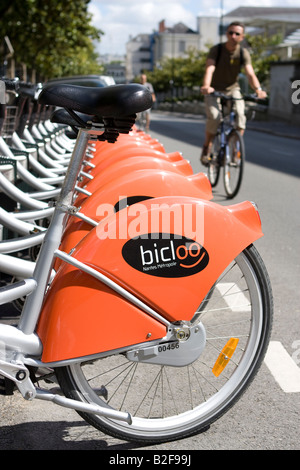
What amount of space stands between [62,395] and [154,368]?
3.03 feet

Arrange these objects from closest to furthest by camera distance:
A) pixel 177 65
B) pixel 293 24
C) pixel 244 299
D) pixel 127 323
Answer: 1. pixel 127 323
2. pixel 244 299
3. pixel 293 24
4. pixel 177 65

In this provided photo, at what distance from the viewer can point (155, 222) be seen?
2379mm

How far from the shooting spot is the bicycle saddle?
215cm

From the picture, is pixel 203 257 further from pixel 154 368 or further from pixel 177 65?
pixel 177 65

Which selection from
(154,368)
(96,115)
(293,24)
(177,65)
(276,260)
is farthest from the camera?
(177,65)

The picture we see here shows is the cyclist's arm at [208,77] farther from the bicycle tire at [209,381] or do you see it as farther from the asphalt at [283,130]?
the asphalt at [283,130]

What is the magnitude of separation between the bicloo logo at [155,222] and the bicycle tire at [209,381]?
0.83 feet

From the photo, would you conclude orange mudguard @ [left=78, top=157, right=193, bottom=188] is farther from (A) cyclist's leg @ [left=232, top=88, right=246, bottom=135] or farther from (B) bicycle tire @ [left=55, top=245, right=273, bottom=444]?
(A) cyclist's leg @ [left=232, top=88, right=246, bottom=135]

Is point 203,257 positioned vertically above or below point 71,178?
below

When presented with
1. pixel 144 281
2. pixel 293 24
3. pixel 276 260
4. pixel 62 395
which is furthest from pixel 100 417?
pixel 293 24

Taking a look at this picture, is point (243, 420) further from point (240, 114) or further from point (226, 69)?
point (226, 69)

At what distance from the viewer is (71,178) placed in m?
2.30

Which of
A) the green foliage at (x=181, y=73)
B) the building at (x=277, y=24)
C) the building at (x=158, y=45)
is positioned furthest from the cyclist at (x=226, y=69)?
the building at (x=158, y=45)

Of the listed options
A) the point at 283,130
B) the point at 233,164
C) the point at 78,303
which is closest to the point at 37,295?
the point at 78,303
